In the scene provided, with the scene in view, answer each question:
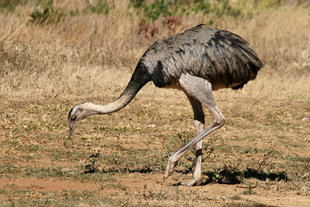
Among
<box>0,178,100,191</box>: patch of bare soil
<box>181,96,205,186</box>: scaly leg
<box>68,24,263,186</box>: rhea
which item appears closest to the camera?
<box>0,178,100,191</box>: patch of bare soil

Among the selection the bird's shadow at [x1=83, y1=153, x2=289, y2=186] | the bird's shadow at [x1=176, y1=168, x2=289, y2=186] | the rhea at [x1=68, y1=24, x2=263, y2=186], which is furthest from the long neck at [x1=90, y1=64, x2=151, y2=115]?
the bird's shadow at [x1=176, y1=168, x2=289, y2=186]

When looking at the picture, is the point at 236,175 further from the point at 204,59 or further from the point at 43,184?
the point at 43,184

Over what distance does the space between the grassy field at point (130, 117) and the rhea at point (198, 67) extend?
2.40 feet

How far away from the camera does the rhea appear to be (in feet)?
20.4

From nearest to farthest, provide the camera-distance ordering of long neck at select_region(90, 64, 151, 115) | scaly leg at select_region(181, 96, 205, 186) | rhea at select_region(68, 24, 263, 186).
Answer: rhea at select_region(68, 24, 263, 186), scaly leg at select_region(181, 96, 205, 186), long neck at select_region(90, 64, 151, 115)

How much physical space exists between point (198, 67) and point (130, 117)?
13.2 feet

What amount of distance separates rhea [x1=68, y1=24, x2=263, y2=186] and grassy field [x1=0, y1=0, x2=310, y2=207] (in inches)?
28.8

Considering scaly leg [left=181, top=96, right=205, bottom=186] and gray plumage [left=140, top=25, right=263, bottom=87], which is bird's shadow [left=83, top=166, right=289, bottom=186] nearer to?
scaly leg [left=181, top=96, right=205, bottom=186]

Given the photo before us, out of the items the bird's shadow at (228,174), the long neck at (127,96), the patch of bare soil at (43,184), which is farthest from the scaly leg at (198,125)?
the patch of bare soil at (43,184)

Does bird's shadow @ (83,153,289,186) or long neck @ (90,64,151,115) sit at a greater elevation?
long neck @ (90,64,151,115)

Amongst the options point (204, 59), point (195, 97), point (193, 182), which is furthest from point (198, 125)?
point (204, 59)

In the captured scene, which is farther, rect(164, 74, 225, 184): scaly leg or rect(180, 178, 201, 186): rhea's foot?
rect(180, 178, 201, 186): rhea's foot

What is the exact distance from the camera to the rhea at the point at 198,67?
20.4 feet

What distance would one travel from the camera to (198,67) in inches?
246
